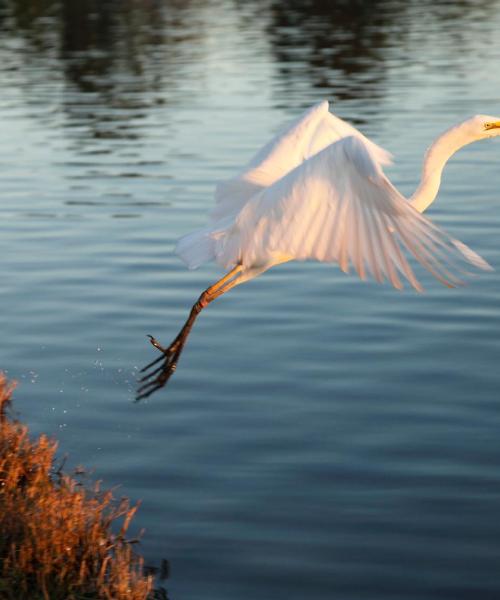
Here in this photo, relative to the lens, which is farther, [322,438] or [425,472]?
[322,438]

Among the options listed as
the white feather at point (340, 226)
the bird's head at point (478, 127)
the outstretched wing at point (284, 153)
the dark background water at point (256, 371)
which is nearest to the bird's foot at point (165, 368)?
the dark background water at point (256, 371)

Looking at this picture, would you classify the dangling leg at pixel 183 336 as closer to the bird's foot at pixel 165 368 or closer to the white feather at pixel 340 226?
the bird's foot at pixel 165 368

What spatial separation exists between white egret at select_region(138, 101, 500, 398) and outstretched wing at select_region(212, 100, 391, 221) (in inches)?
15.3

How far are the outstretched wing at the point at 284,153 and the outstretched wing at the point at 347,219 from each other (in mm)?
1214

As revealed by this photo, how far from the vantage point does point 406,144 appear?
17.5 m

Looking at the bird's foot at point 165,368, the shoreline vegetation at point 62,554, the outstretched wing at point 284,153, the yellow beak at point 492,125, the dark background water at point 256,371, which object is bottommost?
the dark background water at point 256,371

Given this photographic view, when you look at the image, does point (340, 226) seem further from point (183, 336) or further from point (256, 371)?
point (256, 371)

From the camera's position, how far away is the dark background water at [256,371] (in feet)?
21.0

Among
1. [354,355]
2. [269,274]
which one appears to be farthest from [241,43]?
[354,355]

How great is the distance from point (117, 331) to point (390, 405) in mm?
2734

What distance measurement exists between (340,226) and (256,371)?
8.48ft

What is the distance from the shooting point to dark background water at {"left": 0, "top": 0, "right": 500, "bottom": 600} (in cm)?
639

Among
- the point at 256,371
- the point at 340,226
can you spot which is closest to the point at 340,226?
the point at 340,226

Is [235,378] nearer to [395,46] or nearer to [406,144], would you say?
[406,144]
